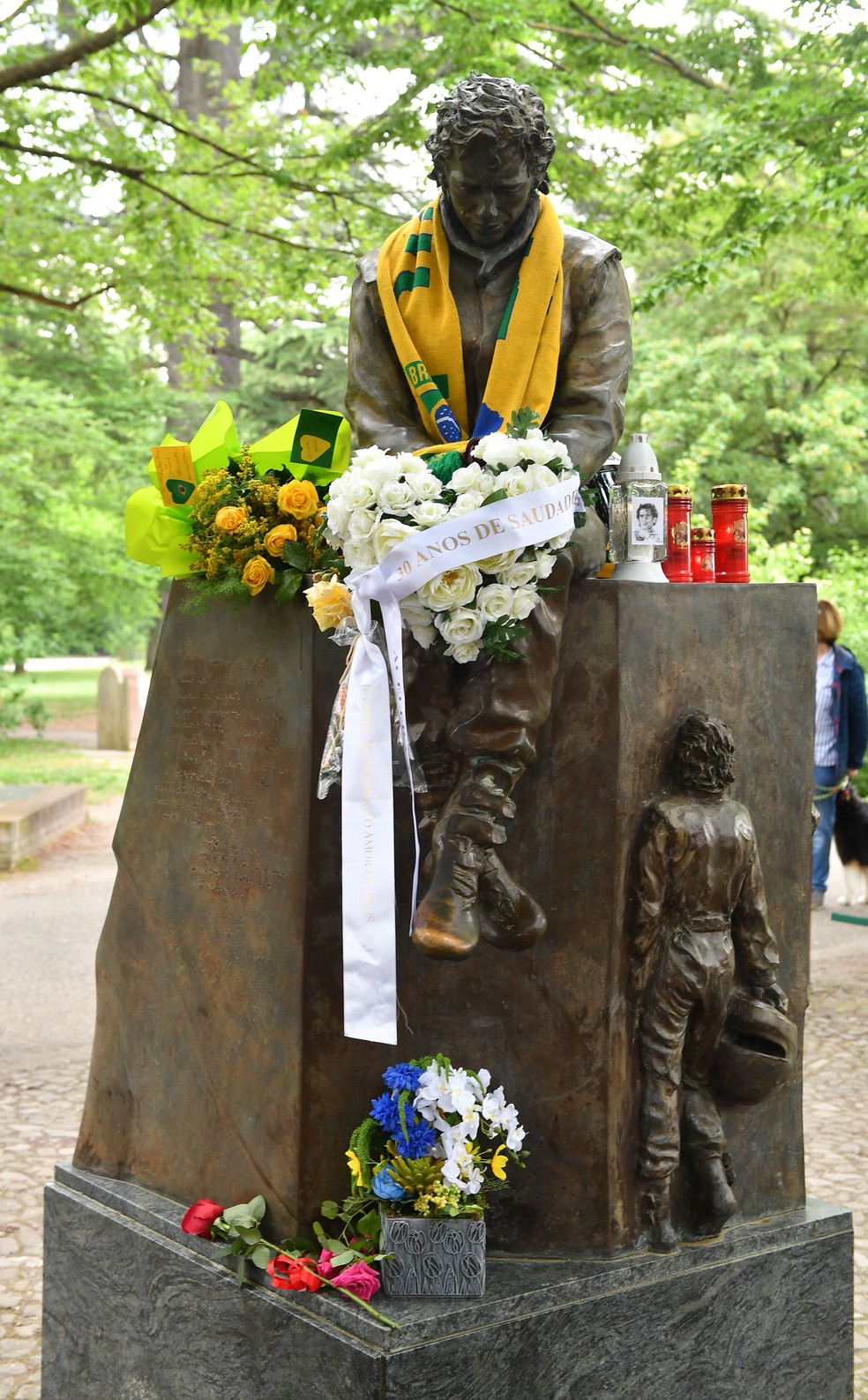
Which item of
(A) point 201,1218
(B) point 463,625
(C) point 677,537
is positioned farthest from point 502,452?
(A) point 201,1218

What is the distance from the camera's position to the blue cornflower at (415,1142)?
3174 millimetres

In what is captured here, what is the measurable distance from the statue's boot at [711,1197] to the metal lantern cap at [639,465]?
1574mm

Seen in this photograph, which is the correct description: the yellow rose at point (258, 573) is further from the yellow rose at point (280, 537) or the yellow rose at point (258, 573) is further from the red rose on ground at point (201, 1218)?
the red rose on ground at point (201, 1218)

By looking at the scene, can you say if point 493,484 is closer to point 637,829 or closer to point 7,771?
point 637,829

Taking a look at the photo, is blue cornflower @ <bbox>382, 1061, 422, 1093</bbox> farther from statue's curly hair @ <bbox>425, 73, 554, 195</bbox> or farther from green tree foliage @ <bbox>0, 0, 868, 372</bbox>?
green tree foliage @ <bbox>0, 0, 868, 372</bbox>

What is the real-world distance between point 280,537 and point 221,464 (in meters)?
0.45

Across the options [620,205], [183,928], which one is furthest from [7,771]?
[183,928]

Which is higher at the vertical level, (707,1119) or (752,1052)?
(752,1052)

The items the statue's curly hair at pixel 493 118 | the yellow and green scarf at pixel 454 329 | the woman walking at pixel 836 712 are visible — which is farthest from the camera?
the woman walking at pixel 836 712

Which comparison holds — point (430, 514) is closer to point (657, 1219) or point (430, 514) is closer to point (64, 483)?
point (657, 1219)

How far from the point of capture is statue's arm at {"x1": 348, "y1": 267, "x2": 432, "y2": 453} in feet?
11.4

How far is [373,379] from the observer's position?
3.51m

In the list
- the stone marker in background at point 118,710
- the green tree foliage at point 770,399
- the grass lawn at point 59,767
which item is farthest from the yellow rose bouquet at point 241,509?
the stone marker in background at point 118,710

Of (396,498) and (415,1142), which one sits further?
(415,1142)
